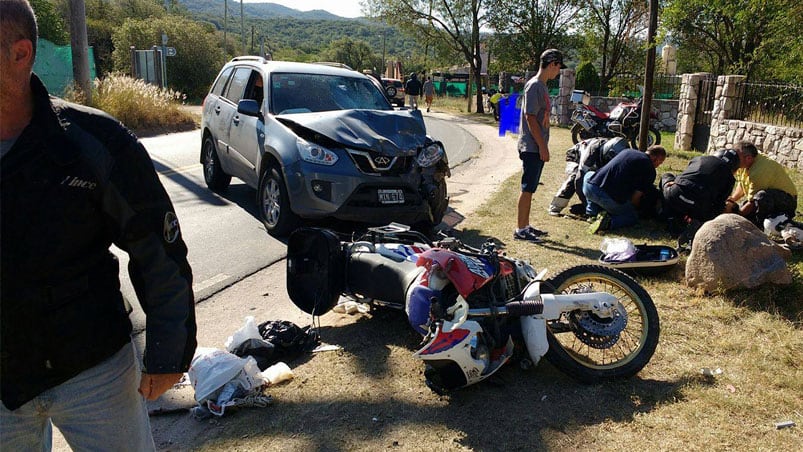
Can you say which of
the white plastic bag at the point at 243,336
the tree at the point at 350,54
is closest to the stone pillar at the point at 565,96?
the white plastic bag at the point at 243,336

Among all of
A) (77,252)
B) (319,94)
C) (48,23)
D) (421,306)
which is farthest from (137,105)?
(48,23)

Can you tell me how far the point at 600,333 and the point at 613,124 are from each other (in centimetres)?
1219

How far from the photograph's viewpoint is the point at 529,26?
105ft

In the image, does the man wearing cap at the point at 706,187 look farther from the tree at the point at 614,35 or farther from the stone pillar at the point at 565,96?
the tree at the point at 614,35

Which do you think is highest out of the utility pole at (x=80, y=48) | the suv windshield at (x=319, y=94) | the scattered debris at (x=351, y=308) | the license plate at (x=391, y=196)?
the utility pole at (x=80, y=48)

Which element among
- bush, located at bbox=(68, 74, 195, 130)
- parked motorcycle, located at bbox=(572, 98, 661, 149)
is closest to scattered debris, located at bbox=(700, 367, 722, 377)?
parked motorcycle, located at bbox=(572, 98, 661, 149)

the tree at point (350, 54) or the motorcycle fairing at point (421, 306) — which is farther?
the tree at point (350, 54)

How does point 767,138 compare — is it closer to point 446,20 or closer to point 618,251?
point 618,251

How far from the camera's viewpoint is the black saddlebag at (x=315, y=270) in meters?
4.35

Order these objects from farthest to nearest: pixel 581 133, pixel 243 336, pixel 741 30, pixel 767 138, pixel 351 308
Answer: pixel 741 30, pixel 581 133, pixel 767 138, pixel 351 308, pixel 243 336

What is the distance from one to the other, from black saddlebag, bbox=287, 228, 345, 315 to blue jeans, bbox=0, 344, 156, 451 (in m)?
2.34

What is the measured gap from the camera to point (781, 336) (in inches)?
174

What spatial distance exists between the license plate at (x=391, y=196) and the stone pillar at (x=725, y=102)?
32.9 feet

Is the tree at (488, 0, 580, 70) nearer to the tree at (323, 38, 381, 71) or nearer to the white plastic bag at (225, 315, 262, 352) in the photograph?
the white plastic bag at (225, 315, 262, 352)
